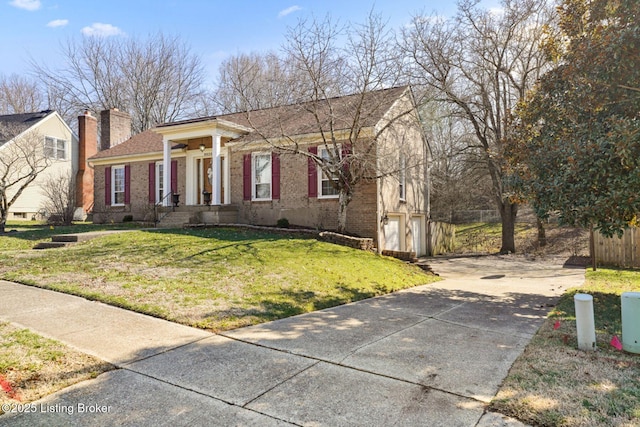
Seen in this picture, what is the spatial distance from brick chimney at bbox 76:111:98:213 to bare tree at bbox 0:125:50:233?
2936 mm

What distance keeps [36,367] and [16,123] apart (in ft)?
90.9

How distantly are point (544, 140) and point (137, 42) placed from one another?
1407 inches

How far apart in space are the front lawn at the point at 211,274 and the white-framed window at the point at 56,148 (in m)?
16.0

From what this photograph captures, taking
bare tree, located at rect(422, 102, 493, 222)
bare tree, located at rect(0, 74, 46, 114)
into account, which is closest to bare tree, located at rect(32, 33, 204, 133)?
bare tree, located at rect(0, 74, 46, 114)

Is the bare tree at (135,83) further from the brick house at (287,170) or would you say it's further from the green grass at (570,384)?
the green grass at (570,384)

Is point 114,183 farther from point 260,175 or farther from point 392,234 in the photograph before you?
point 392,234

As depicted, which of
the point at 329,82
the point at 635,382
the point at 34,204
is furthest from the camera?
the point at 34,204

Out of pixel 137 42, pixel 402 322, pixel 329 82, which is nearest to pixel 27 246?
pixel 329 82

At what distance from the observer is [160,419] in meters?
2.84

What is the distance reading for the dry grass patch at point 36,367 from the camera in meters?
3.21

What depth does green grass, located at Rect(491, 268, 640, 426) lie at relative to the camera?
2984 mm

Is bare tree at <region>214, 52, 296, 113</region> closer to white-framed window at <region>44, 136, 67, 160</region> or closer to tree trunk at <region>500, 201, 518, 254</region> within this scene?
white-framed window at <region>44, 136, 67, 160</region>

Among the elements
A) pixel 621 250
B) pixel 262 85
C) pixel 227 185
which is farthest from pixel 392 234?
pixel 262 85

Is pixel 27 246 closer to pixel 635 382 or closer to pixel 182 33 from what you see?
pixel 635 382
